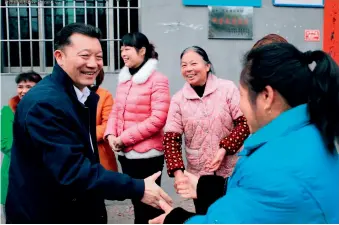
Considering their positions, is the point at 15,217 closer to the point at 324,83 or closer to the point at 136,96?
the point at 324,83

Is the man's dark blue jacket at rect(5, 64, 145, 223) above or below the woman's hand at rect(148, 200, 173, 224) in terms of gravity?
above

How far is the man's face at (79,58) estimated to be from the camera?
2258mm

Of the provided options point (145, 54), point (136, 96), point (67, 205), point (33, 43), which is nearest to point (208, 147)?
point (136, 96)

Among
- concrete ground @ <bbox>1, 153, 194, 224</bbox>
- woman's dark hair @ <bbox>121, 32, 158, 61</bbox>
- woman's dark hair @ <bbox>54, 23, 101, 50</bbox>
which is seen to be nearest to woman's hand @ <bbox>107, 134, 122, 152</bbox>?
woman's dark hair @ <bbox>121, 32, 158, 61</bbox>

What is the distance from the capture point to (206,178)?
2.28 m

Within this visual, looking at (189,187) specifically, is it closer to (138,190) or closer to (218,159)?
(138,190)

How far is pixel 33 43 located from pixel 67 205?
364 cm

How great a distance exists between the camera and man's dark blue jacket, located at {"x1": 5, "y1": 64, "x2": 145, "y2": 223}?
2.00 meters

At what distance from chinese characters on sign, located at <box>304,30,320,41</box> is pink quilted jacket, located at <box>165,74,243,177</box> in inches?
106

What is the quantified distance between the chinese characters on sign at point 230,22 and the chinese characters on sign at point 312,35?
749mm

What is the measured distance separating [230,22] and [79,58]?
3.50m

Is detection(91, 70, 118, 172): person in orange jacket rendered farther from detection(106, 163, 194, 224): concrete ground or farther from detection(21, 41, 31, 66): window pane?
detection(21, 41, 31, 66): window pane

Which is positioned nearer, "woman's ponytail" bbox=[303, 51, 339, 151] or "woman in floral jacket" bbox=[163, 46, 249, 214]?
"woman's ponytail" bbox=[303, 51, 339, 151]

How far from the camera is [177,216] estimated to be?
1.92m
